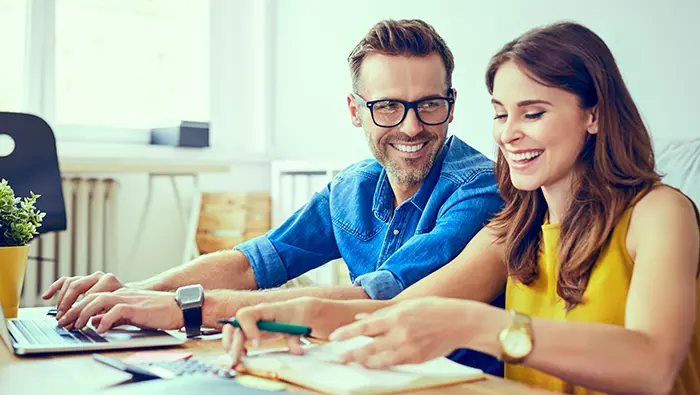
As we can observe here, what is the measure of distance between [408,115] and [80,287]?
0.71 meters

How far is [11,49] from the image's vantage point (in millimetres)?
3625

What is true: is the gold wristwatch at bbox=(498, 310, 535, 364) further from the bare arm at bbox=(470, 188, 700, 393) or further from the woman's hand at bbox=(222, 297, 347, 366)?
the woman's hand at bbox=(222, 297, 347, 366)

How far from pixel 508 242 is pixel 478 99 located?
1.85 m

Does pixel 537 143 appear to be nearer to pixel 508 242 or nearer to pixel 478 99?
pixel 508 242

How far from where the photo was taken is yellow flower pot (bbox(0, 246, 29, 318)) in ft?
4.17

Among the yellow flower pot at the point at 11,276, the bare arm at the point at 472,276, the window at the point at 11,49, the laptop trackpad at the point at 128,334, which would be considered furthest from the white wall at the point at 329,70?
the yellow flower pot at the point at 11,276

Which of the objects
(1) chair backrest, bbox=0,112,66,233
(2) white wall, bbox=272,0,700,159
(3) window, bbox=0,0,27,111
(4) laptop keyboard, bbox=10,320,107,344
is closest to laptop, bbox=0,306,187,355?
A: (4) laptop keyboard, bbox=10,320,107,344

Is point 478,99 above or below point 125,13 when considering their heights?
below

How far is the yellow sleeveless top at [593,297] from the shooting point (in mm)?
1151

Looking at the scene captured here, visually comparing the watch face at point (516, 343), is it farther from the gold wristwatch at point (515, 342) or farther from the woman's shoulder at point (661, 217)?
the woman's shoulder at point (661, 217)

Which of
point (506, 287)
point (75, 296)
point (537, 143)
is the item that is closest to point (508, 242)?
point (506, 287)

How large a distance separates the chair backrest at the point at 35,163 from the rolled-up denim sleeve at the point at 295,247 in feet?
3.91

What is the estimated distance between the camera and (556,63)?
3.78ft

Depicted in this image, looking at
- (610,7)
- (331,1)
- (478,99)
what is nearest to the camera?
(610,7)
